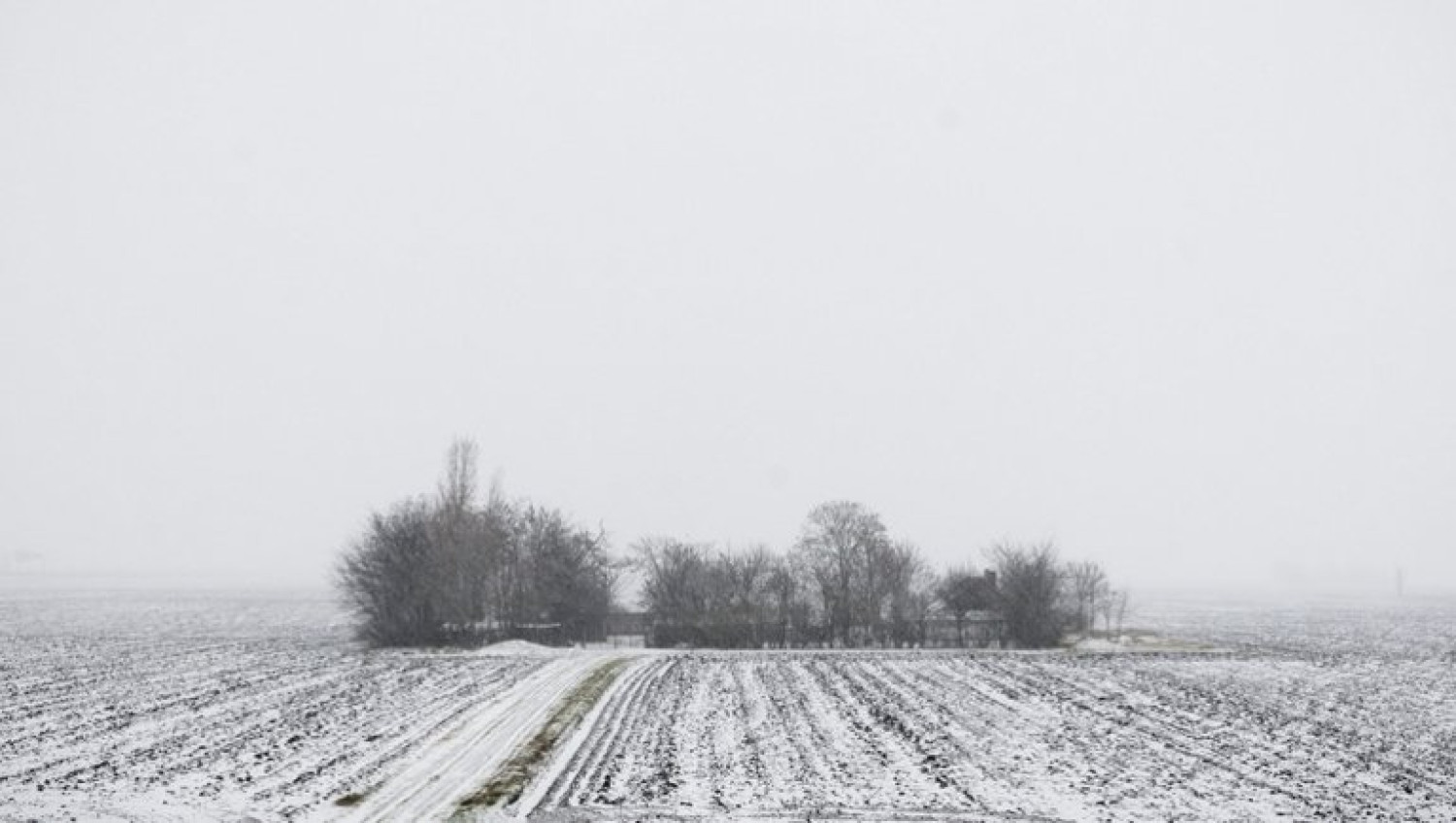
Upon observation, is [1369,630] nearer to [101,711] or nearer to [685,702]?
[685,702]

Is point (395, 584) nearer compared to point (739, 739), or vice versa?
point (739, 739)

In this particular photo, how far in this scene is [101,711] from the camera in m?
26.3

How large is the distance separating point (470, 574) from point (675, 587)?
15.1 meters

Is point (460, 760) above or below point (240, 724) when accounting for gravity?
below

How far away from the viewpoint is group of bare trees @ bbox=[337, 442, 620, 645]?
191 ft

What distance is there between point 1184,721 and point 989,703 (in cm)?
567

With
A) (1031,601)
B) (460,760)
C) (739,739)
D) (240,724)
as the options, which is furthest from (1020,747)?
(1031,601)

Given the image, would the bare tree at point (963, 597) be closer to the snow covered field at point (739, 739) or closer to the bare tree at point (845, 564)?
the bare tree at point (845, 564)

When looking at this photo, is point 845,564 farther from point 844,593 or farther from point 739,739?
point 739,739

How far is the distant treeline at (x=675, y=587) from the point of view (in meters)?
59.2

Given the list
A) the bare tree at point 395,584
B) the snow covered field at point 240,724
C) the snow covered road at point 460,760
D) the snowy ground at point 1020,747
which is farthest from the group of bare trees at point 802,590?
the snow covered road at point 460,760

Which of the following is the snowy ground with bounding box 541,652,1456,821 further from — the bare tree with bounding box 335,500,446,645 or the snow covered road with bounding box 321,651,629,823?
the bare tree with bounding box 335,500,446,645

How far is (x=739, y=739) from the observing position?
23.7 m

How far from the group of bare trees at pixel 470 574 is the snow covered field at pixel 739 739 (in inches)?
544
